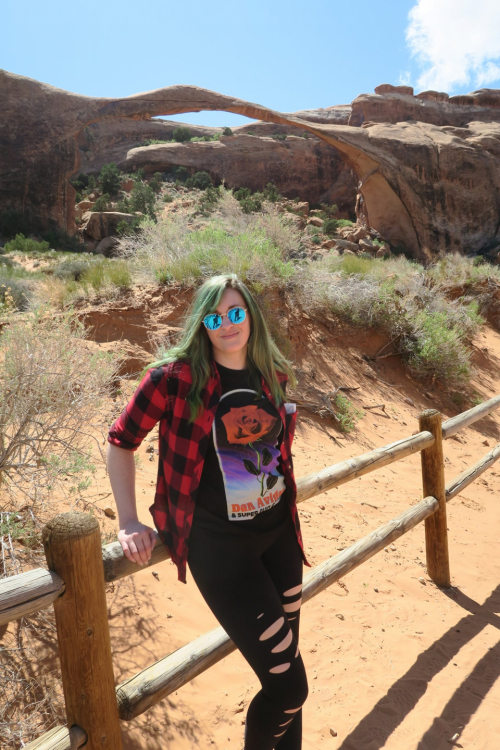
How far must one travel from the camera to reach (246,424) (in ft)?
5.24

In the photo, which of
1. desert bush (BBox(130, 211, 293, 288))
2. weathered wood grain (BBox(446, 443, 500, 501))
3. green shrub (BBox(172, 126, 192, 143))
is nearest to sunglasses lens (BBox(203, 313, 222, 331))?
weathered wood grain (BBox(446, 443, 500, 501))

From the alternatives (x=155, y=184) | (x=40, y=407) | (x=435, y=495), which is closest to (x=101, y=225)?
(x=155, y=184)

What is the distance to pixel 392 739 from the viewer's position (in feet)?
7.74

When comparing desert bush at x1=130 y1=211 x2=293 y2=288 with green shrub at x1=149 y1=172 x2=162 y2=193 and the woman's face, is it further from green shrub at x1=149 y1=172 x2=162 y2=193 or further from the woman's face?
green shrub at x1=149 y1=172 x2=162 y2=193

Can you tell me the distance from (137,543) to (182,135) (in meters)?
38.2

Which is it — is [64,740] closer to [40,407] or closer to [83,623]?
[83,623]

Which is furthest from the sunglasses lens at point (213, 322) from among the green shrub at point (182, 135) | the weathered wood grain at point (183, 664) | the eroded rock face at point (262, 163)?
the green shrub at point (182, 135)

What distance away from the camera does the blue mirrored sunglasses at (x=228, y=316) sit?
1.65 m

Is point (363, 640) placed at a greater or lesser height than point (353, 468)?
lesser

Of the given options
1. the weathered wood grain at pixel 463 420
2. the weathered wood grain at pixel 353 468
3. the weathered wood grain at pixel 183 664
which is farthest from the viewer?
the weathered wood grain at pixel 463 420

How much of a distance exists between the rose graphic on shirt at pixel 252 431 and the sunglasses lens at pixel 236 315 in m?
0.29

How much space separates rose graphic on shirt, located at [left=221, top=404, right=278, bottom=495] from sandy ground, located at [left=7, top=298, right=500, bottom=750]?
61.1 inches

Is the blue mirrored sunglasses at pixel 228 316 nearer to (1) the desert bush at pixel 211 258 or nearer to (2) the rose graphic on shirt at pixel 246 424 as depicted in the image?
(2) the rose graphic on shirt at pixel 246 424

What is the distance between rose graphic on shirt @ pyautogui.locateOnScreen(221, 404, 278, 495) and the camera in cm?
157
